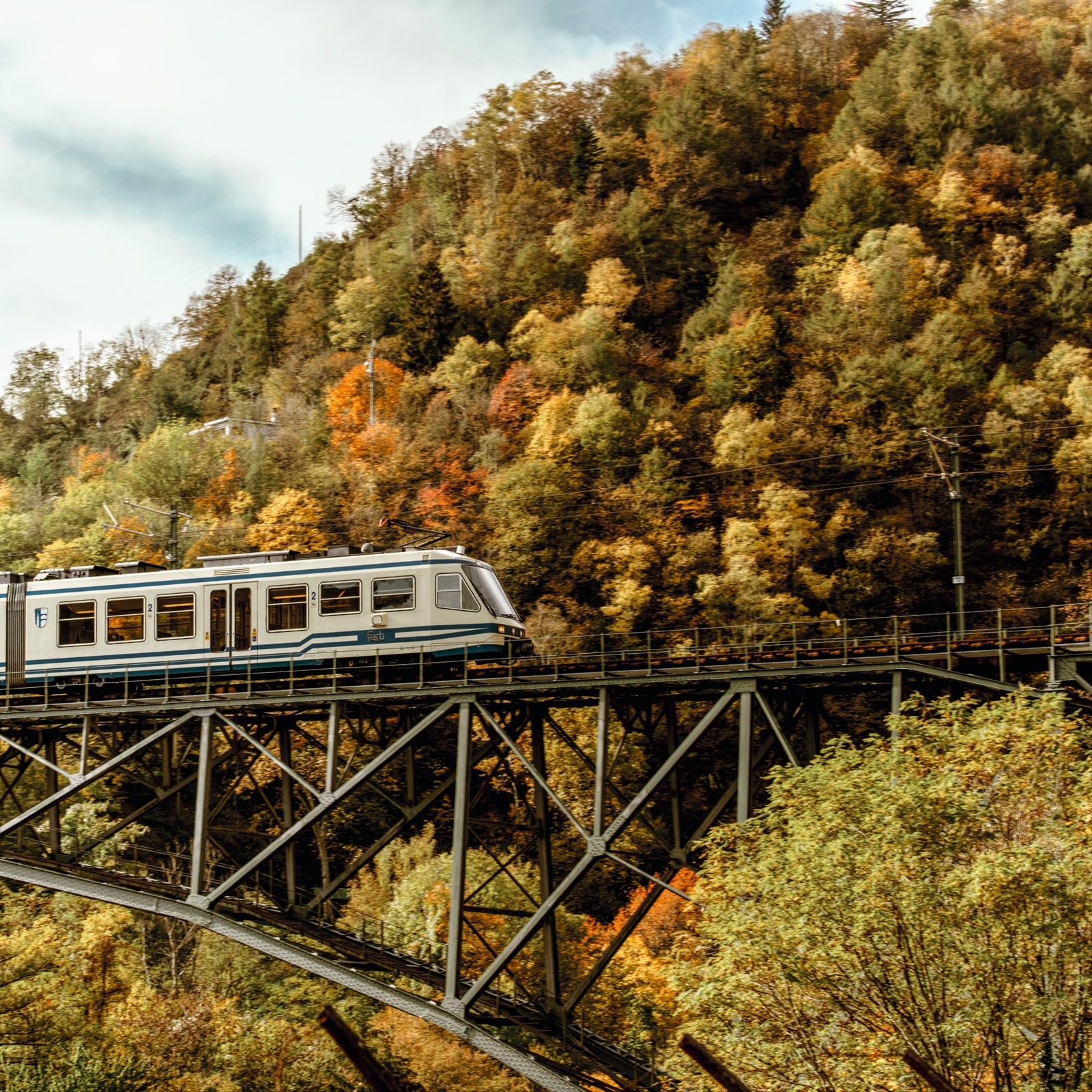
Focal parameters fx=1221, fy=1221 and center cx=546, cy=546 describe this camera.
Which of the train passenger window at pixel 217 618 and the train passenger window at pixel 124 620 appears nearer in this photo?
the train passenger window at pixel 217 618

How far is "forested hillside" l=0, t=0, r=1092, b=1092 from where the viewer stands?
4353 centimetres

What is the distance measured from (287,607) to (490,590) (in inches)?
183

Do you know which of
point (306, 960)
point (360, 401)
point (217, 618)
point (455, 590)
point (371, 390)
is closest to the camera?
point (306, 960)

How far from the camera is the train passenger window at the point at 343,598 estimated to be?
90.4 ft

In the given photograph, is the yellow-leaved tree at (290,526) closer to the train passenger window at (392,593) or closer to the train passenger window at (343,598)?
the train passenger window at (343,598)

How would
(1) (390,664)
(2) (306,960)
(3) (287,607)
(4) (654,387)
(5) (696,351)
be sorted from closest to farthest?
(2) (306,960) → (1) (390,664) → (3) (287,607) → (4) (654,387) → (5) (696,351)

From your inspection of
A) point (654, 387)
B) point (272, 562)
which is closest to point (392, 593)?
point (272, 562)

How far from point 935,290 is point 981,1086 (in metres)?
54.0

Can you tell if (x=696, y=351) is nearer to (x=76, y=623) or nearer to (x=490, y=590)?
(x=490, y=590)

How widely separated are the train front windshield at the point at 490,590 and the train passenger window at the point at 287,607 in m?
3.81

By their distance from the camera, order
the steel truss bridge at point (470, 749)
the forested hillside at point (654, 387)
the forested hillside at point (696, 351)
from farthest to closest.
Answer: the forested hillside at point (696, 351) < the forested hillside at point (654, 387) < the steel truss bridge at point (470, 749)

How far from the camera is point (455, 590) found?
27547 mm

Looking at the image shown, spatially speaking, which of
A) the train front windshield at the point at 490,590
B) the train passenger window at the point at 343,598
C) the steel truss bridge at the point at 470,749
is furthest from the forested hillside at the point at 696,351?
the train passenger window at the point at 343,598

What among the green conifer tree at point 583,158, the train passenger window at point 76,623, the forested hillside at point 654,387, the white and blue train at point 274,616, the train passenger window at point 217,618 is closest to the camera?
the white and blue train at point 274,616
